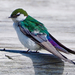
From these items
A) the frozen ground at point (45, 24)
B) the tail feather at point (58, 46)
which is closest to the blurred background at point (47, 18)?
the frozen ground at point (45, 24)

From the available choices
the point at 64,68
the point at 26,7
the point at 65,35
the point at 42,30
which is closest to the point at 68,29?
the point at 65,35

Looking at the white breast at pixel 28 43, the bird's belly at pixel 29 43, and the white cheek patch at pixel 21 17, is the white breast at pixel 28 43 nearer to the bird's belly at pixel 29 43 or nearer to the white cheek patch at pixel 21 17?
A: the bird's belly at pixel 29 43

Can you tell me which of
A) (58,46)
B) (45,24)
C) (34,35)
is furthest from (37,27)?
(45,24)

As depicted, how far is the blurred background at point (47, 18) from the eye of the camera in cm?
253

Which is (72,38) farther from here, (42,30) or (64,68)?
(64,68)

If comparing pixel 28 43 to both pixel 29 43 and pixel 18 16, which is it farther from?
pixel 18 16

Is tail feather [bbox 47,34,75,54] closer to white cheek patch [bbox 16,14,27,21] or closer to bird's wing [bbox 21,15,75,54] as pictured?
bird's wing [bbox 21,15,75,54]

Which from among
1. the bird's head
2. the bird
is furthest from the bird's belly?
the bird's head

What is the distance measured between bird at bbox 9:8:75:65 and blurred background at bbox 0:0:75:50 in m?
0.11

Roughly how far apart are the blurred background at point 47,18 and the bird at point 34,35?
0.11 metres

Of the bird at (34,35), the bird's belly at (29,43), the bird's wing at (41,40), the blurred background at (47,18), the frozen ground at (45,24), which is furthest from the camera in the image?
the blurred background at (47,18)

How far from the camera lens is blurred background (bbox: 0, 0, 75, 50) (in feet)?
8.30

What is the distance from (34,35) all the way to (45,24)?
0.66m

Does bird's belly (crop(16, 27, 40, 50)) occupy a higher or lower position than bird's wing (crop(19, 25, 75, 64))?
lower
